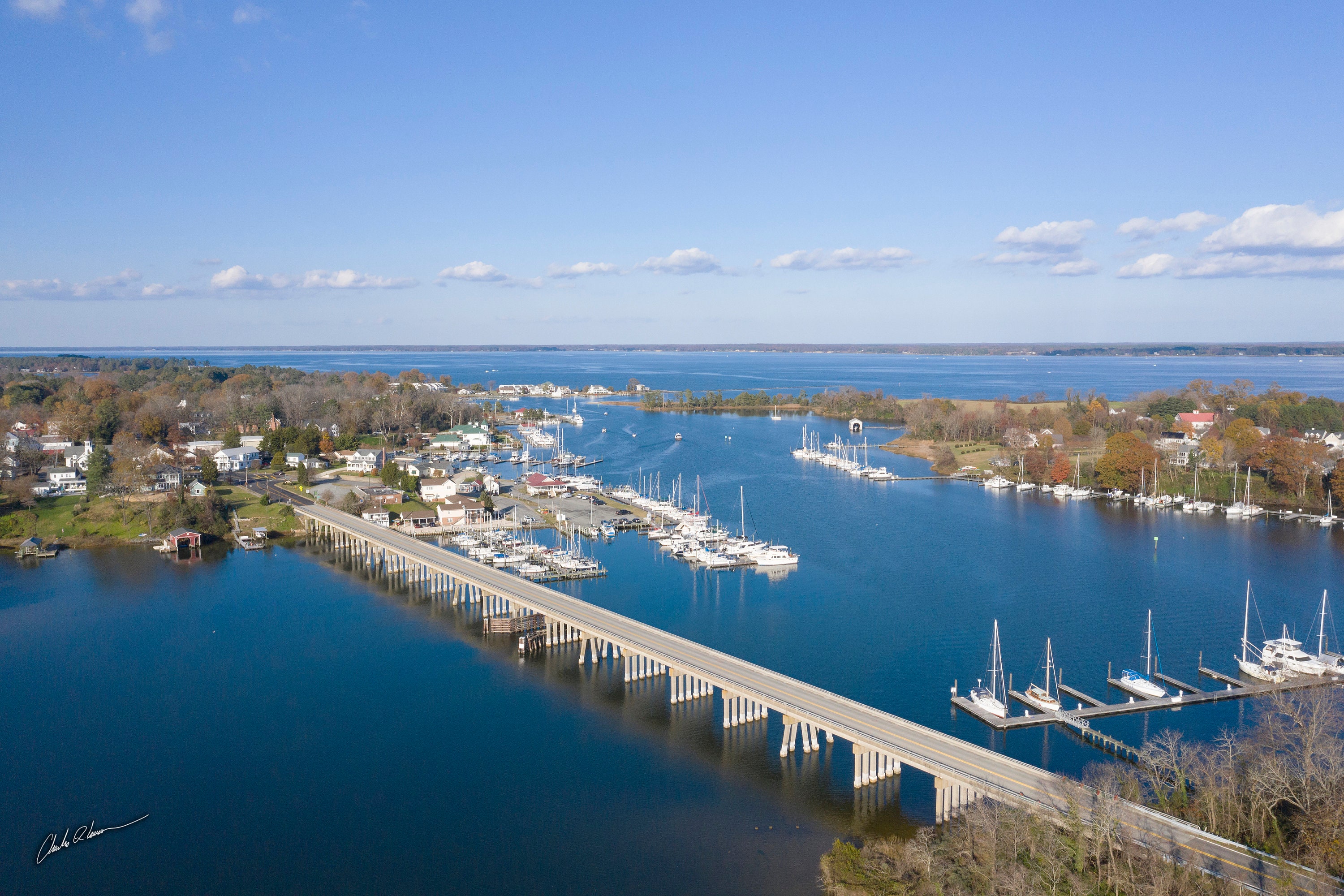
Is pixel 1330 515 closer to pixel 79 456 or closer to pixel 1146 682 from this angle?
pixel 1146 682

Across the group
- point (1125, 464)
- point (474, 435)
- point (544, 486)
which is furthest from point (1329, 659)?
point (474, 435)

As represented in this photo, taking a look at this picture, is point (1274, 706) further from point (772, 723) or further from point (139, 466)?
point (139, 466)

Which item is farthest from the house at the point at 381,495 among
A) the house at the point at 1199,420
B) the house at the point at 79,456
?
the house at the point at 1199,420

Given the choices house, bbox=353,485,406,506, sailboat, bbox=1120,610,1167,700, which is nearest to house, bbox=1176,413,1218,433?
sailboat, bbox=1120,610,1167,700

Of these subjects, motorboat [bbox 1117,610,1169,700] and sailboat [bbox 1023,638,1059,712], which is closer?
sailboat [bbox 1023,638,1059,712]

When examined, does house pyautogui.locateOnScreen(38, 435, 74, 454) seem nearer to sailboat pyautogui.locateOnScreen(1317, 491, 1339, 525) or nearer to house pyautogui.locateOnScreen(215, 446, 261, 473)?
house pyautogui.locateOnScreen(215, 446, 261, 473)
